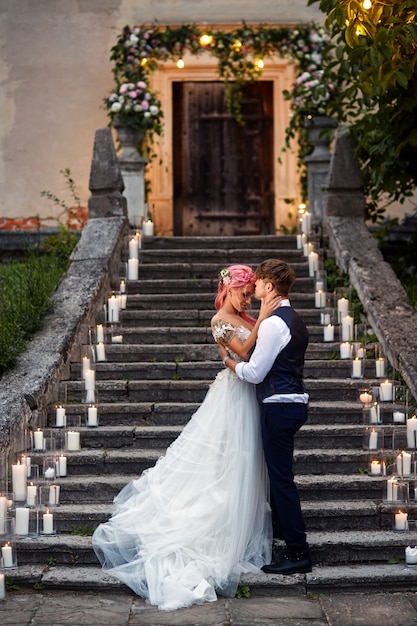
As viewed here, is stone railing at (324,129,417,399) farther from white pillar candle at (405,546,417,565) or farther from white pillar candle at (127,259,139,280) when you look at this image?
white pillar candle at (127,259,139,280)

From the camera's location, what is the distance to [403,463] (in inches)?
295

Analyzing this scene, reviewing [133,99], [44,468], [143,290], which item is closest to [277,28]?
[133,99]

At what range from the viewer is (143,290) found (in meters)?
10.9

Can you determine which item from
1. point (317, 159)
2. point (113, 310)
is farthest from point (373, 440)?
point (317, 159)

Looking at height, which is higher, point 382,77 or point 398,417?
point 382,77

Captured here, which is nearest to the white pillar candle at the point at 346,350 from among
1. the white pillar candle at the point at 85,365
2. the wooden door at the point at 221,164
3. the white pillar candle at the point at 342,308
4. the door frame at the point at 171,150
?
the white pillar candle at the point at 342,308

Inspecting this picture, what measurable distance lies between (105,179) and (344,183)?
7.85ft

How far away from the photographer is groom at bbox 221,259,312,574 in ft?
22.0

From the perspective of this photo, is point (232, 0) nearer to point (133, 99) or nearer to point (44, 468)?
point (133, 99)

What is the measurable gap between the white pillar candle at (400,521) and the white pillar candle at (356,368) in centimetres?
199

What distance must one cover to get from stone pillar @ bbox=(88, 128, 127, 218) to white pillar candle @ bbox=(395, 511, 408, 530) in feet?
18.6

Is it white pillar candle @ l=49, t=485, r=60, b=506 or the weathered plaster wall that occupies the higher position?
the weathered plaster wall

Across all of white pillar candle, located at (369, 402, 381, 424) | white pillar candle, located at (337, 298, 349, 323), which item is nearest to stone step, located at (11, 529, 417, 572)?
white pillar candle, located at (369, 402, 381, 424)

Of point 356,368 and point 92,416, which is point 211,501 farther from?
point 356,368
